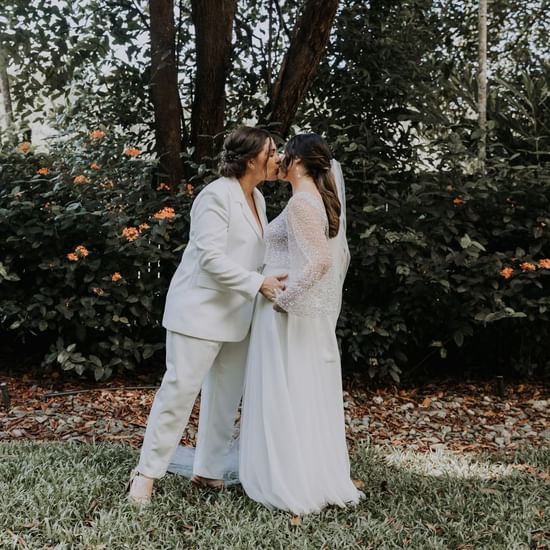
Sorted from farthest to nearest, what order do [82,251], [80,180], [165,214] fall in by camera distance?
1. [80,180]
2. [82,251]
3. [165,214]

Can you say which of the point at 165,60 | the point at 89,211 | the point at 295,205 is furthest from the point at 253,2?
the point at 295,205

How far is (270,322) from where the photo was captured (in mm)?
3238

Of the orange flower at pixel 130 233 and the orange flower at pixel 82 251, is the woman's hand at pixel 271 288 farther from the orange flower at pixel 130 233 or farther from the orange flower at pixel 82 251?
the orange flower at pixel 82 251

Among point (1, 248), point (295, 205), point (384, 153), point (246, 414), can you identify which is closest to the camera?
point (295, 205)

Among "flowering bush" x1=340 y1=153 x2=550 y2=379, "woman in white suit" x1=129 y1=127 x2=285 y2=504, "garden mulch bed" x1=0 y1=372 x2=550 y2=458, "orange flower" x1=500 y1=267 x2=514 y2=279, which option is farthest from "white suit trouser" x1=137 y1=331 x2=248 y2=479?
"orange flower" x1=500 y1=267 x2=514 y2=279

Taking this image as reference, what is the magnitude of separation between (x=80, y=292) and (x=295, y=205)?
9.22 ft

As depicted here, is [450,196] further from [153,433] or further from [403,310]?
[153,433]

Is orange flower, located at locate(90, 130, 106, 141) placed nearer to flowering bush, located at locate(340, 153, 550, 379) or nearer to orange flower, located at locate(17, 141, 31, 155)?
orange flower, located at locate(17, 141, 31, 155)

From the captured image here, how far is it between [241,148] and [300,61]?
7.69 feet

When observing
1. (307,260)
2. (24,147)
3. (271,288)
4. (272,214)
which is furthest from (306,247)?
(24,147)

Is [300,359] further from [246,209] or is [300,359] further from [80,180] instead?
[80,180]

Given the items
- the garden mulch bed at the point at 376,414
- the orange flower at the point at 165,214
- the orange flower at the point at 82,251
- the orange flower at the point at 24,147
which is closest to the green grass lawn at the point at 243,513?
the garden mulch bed at the point at 376,414

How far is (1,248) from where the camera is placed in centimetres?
551

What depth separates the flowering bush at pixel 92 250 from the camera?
5090mm
